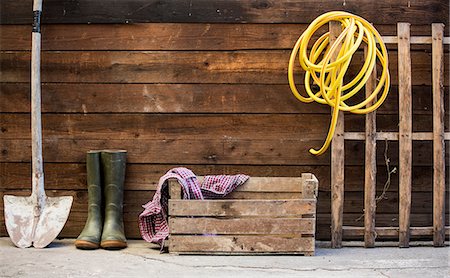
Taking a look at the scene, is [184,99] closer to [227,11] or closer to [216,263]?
[227,11]

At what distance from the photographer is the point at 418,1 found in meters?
4.59

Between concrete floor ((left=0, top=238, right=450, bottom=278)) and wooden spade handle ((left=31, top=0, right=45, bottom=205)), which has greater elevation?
wooden spade handle ((left=31, top=0, right=45, bottom=205))

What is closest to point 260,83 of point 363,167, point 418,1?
point 363,167

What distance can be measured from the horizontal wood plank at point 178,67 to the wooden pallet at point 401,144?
0.18 m

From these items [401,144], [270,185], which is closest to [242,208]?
[270,185]

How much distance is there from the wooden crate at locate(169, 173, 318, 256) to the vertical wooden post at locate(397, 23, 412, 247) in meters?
0.64

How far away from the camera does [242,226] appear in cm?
411

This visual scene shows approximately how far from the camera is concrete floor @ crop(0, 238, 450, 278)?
3.66m

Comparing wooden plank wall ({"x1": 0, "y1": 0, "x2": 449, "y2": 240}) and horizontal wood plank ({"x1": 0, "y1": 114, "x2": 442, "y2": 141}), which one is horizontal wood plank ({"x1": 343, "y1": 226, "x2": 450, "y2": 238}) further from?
horizontal wood plank ({"x1": 0, "y1": 114, "x2": 442, "y2": 141})

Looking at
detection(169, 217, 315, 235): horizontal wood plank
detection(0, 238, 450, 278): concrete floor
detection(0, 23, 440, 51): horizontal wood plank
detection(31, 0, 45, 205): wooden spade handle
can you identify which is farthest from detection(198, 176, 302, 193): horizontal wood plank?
detection(31, 0, 45, 205): wooden spade handle

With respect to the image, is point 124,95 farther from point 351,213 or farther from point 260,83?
point 351,213

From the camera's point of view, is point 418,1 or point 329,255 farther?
point 418,1

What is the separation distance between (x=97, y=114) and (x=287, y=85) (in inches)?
46.2

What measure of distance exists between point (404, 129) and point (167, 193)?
1.43 meters
